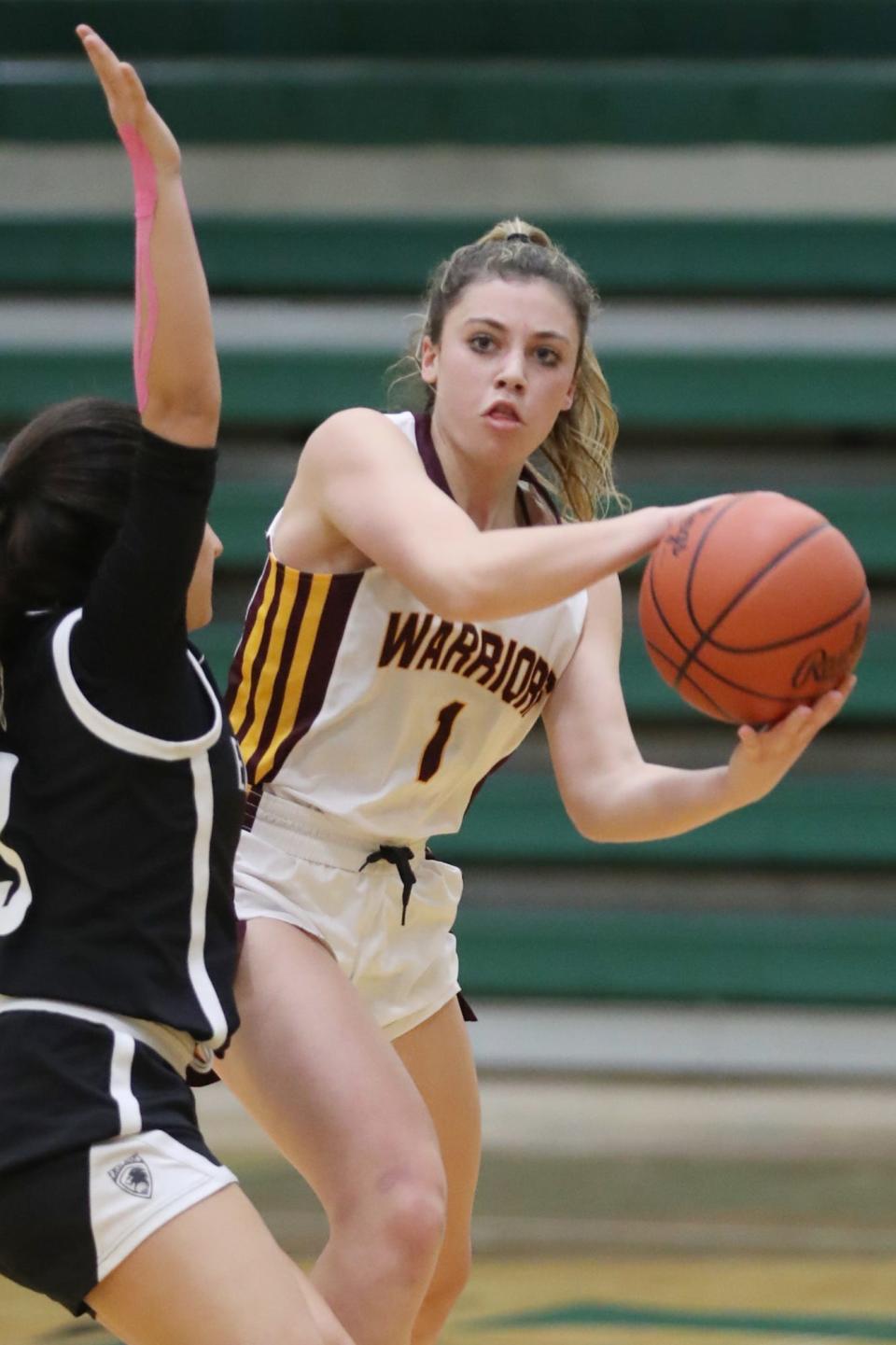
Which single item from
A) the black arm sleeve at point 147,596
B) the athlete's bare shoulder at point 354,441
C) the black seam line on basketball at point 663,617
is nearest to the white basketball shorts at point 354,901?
the athlete's bare shoulder at point 354,441

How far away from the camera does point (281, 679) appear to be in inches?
109

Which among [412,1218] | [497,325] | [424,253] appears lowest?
[412,1218]

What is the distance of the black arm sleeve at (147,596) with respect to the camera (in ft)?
6.13

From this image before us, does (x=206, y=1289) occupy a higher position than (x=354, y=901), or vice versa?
(x=354, y=901)

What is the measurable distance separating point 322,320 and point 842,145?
5.76ft

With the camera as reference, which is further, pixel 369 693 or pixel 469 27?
pixel 469 27

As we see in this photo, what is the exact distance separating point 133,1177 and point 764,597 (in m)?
1.01

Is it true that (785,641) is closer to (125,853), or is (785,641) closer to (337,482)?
(337,482)

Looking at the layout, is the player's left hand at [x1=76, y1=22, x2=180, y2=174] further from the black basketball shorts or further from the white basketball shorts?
the white basketball shorts

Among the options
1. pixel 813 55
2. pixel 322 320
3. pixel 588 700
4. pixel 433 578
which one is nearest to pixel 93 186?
pixel 322 320

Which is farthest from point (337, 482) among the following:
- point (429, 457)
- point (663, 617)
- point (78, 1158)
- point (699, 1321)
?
point (699, 1321)

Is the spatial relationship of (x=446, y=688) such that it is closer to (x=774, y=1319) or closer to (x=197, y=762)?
(x=197, y=762)

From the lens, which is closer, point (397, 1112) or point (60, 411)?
point (60, 411)

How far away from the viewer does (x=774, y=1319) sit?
3.71m
